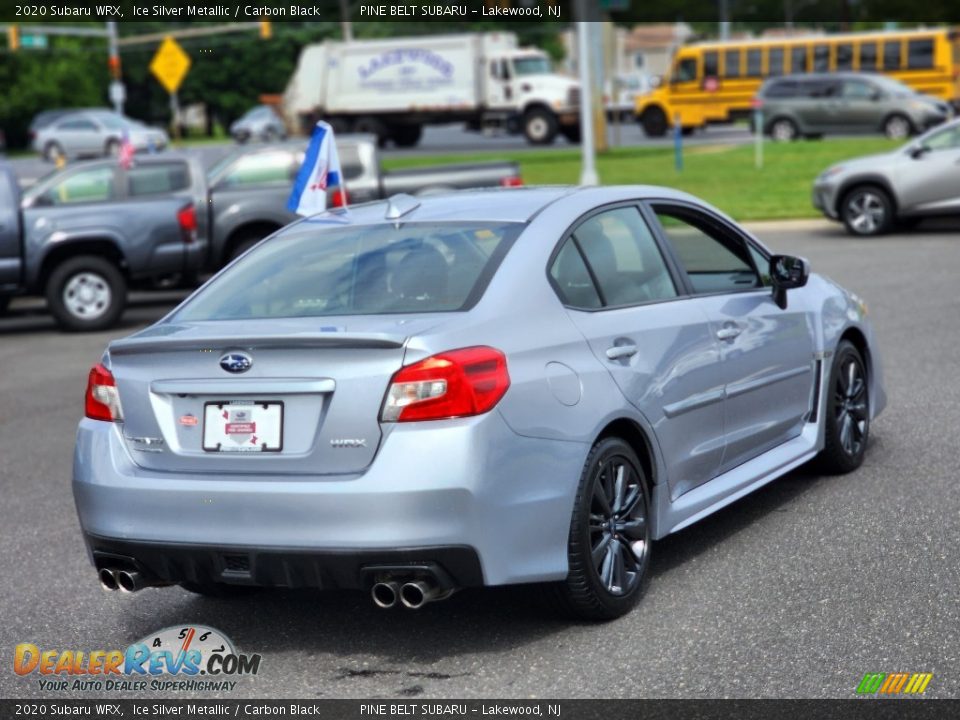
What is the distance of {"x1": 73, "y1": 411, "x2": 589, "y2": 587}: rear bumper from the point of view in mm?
4781

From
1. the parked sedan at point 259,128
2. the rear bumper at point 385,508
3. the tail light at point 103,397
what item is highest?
the tail light at point 103,397

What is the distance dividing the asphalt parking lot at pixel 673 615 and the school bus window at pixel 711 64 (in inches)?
1614

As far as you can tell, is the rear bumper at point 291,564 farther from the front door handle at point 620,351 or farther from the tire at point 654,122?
the tire at point 654,122

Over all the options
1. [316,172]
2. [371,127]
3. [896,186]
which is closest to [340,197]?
[316,172]

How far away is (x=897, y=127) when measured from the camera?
37.9 m

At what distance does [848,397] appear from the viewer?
7613mm

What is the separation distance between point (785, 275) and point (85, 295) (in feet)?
35.5

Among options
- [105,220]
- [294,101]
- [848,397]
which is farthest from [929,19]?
[848,397]

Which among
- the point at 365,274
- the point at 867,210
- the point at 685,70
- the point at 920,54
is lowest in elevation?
the point at 867,210

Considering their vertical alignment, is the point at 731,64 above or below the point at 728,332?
below

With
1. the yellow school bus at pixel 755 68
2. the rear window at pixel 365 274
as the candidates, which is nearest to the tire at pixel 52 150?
the yellow school bus at pixel 755 68

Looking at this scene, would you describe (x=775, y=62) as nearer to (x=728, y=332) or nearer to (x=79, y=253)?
(x=79, y=253)

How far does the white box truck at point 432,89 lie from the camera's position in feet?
157

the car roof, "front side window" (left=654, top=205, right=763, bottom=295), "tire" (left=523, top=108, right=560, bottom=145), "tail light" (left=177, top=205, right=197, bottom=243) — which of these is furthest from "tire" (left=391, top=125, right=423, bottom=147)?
the car roof
